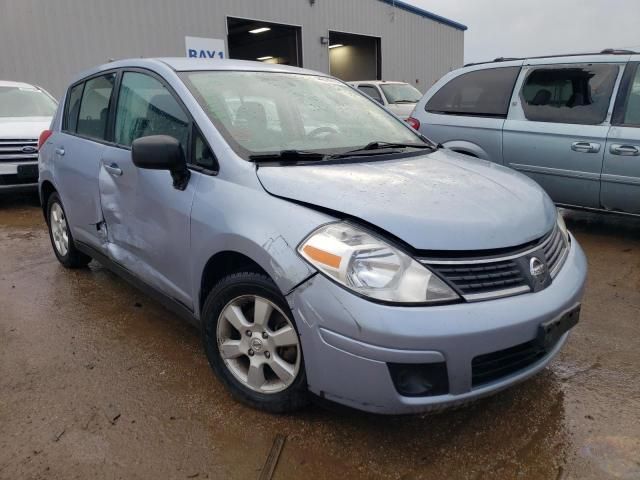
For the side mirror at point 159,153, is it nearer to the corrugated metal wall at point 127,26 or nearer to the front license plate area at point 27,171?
the front license plate area at point 27,171

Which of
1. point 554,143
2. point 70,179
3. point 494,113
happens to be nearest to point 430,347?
point 70,179

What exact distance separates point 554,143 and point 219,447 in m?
4.13

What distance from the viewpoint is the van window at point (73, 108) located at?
4004 millimetres

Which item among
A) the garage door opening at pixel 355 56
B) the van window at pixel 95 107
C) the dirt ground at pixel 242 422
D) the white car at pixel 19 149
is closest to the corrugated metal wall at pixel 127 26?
the garage door opening at pixel 355 56

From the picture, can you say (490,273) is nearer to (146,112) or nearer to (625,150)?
(146,112)

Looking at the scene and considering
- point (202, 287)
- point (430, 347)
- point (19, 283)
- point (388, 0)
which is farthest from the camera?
point (388, 0)

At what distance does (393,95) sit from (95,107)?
32.8 feet

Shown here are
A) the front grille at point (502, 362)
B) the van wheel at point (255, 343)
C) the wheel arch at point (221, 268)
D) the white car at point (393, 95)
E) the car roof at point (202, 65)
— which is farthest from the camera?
the white car at point (393, 95)

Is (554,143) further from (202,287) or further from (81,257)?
(81,257)

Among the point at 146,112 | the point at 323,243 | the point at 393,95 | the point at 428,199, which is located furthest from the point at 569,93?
the point at 393,95

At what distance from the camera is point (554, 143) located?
489 centimetres

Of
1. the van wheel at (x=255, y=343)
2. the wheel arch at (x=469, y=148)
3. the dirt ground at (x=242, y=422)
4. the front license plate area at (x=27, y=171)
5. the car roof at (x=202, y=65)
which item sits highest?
the car roof at (x=202, y=65)

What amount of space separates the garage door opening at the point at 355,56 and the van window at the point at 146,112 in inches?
657

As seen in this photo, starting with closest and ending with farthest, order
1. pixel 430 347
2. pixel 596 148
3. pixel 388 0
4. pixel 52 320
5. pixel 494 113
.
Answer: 1. pixel 430 347
2. pixel 52 320
3. pixel 596 148
4. pixel 494 113
5. pixel 388 0
